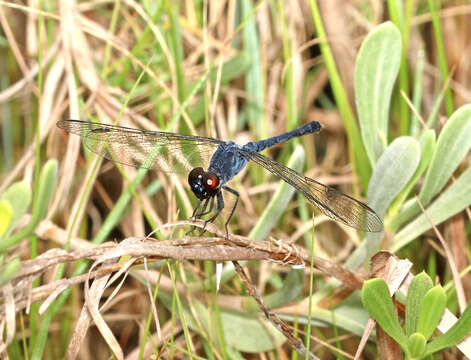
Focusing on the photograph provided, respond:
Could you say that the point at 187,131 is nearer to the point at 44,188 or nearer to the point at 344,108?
the point at 344,108

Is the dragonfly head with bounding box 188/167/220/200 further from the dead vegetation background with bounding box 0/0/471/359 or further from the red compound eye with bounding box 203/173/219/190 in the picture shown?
the dead vegetation background with bounding box 0/0/471/359

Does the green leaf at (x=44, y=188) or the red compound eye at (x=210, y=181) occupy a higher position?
the green leaf at (x=44, y=188)

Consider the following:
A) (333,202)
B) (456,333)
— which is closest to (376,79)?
(333,202)

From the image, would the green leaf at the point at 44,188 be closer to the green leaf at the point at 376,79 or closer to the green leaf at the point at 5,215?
the green leaf at the point at 5,215

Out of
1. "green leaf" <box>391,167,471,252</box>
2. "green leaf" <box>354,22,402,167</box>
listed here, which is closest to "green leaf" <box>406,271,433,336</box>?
"green leaf" <box>391,167,471,252</box>

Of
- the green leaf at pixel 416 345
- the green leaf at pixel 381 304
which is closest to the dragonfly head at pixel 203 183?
the green leaf at pixel 381 304

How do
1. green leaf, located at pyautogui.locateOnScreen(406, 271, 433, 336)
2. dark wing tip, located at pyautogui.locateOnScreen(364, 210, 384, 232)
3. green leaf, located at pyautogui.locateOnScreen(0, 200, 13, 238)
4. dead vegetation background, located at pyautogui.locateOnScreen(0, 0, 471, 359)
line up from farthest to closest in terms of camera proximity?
dead vegetation background, located at pyautogui.locateOnScreen(0, 0, 471, 359) < dark wing tip, located at pyautogui.locateOnScreen(364, 210, 384, 232) < green leaf, located at pyautogui.locateOnScreen(406, 271, 433, 336) < green leaf, located at pyautogui.locateOnScreen(0, 200, 13, 238)
